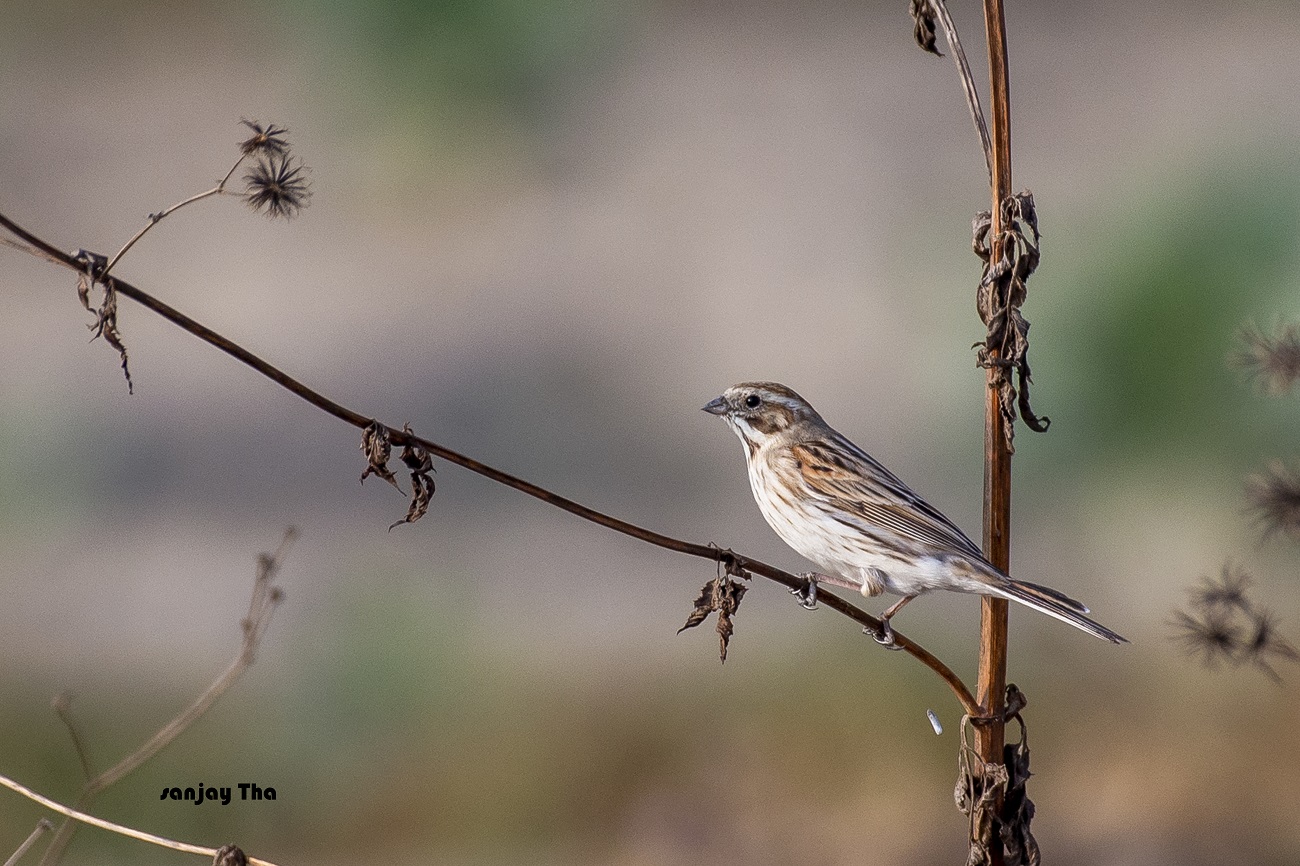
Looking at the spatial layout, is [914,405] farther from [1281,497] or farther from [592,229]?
[1281,497]

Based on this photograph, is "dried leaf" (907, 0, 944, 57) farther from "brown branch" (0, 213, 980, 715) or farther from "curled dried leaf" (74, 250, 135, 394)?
"curled dried leaf" (74, 250, 135, 394)

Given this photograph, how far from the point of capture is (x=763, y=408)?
3480 mm

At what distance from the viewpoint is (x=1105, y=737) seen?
5332mm

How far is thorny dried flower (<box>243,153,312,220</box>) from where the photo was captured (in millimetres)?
2004

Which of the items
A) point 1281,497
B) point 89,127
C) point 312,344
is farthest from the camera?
point 89,127

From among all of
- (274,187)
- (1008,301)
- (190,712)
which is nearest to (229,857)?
(190,712)

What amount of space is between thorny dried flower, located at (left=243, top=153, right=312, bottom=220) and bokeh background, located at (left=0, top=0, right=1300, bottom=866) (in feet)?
11.4

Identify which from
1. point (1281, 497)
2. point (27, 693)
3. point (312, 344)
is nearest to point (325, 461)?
point (312, 344)

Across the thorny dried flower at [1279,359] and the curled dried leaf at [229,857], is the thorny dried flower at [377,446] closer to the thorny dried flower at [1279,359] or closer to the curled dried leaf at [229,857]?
the curled dried leaf at [229,857]

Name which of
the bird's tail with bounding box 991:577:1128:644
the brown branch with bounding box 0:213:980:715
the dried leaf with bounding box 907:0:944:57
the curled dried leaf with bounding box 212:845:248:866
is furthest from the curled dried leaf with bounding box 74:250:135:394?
the bird's tail with bounding box 991:577:1128:644

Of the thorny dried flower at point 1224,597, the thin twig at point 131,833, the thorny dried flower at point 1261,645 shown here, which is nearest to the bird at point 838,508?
the thorny dried flower at point 1224,597

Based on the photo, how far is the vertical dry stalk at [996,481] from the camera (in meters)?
2.04

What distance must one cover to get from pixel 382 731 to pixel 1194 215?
4073 mm

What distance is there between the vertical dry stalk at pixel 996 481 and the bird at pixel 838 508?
0.64 meters
